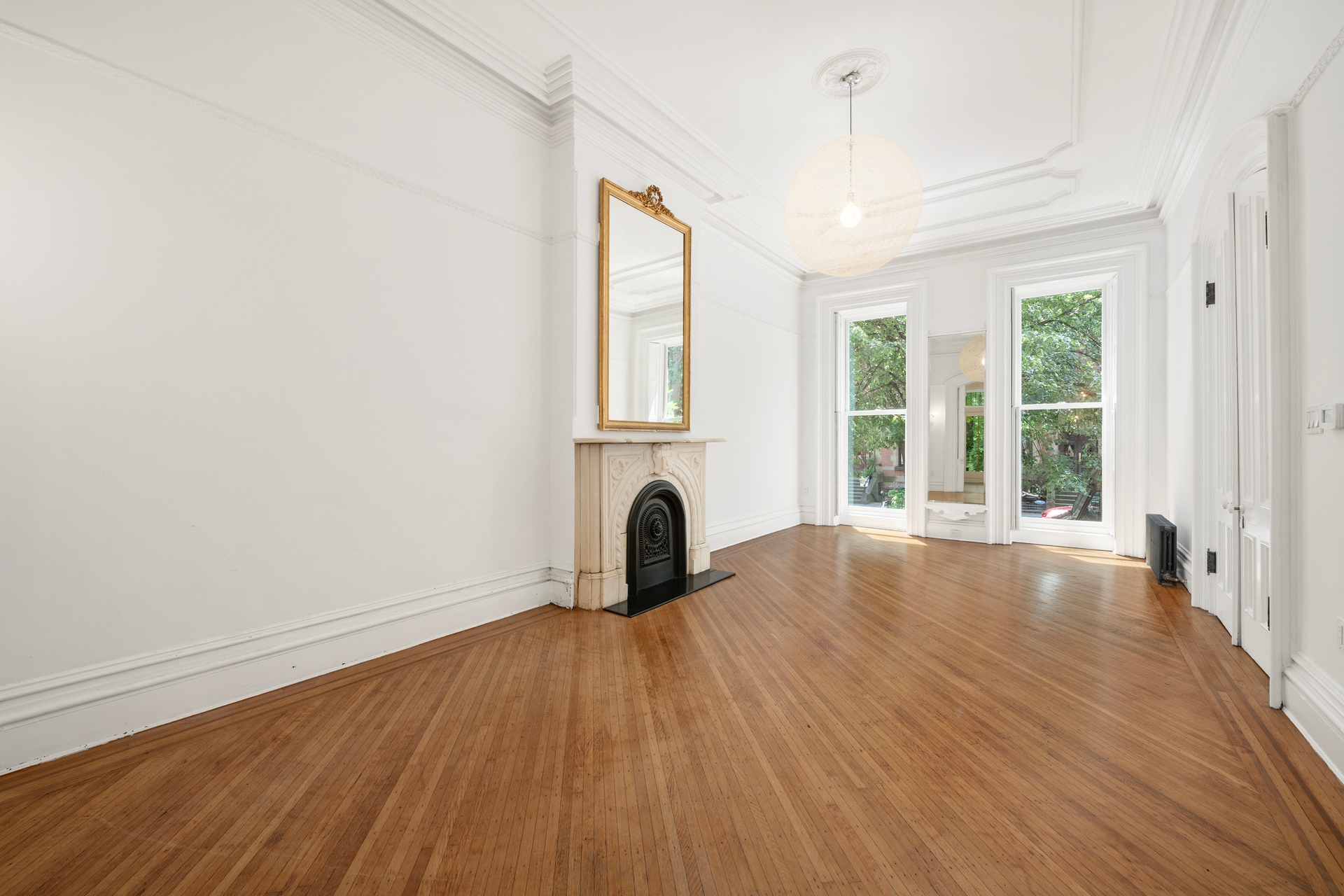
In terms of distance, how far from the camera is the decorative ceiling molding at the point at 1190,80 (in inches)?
111

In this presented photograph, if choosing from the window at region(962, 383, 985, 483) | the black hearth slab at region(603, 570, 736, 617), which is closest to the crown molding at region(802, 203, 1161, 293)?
the window at region(962, 383, 985, 483)

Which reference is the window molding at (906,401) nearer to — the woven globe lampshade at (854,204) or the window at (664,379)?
the woven globe lampshade at (854,204)

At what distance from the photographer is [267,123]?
2529 millimetres

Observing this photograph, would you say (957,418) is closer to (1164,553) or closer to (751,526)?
(1164,553)

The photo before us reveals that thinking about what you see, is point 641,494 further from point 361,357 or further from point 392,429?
point 361,357

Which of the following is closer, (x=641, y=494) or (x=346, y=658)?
(x=346, y=658)

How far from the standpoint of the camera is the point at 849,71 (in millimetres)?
3582

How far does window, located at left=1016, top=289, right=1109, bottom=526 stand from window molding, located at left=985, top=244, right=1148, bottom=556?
0.11 metres

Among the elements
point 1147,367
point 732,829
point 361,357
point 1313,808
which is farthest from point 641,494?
point 1147,367

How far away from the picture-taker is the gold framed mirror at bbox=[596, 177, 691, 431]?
3932 mm

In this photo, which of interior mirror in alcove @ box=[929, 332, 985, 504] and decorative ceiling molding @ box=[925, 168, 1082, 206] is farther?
interior mirror in alcove @ box=[929, 332, 985, 504]

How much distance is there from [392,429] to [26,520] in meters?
1.34

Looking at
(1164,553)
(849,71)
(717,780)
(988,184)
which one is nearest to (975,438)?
(1164,553)

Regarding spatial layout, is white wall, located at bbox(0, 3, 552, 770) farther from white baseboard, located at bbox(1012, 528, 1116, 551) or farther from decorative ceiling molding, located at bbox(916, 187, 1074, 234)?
white baseboard, located at bbox(1012, 528, 1116, 551)
